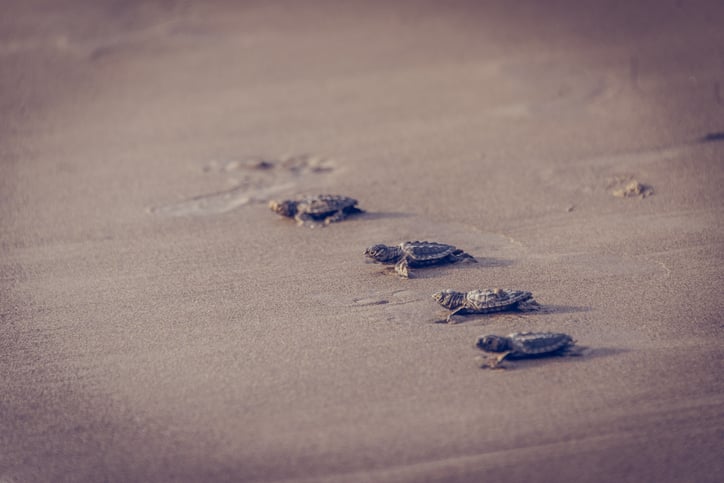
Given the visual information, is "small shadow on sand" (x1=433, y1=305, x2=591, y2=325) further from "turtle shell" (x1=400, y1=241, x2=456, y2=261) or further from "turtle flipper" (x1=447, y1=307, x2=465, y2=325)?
"turtle shell" (x1=400, y1=241, x2=456, y2=261)

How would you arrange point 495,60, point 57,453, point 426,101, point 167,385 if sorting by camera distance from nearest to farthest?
point 57,453 < point 167,385 < point 426,101 < point 495,60

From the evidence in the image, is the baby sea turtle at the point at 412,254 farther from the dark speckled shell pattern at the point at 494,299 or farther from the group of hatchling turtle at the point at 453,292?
the dark speckled shell pattern at the point at 494,299

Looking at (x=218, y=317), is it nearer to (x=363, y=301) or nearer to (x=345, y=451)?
(x=363, y=301)

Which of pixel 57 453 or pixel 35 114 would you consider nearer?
pixel 57 453

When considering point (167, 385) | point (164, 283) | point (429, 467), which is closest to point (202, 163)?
point (164, 283)

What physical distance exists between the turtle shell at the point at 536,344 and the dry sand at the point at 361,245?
3.6 inches

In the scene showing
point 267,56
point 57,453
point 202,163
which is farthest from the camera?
point 267,56

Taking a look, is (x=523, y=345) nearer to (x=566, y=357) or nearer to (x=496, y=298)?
(x=566, y=357)

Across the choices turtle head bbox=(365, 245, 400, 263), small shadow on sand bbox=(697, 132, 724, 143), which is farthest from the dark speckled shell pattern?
small shadow on sand bbox=(697, 132, 724, 143)

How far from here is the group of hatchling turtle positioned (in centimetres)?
395

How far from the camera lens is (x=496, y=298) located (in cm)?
434

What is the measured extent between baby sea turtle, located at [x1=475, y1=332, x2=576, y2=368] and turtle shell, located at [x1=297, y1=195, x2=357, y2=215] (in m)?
2.03

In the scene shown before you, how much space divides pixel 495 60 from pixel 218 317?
554 centimetres

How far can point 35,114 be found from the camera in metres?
8.21
